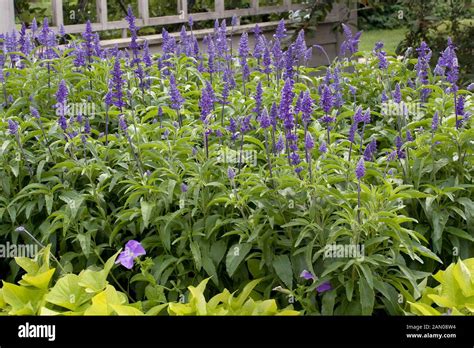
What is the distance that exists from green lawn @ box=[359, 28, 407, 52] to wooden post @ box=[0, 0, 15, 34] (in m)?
8.94

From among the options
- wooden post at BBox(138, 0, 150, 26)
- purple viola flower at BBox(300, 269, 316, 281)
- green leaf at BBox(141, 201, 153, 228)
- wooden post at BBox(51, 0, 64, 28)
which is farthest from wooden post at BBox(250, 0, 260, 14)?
purple viola flower at BBox(300, 269, 316, 281)

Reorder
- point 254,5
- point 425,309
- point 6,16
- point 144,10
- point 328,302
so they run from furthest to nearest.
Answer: point 254,5 < point 144,10 < point 6,16 < point 328,302 < point 425,309

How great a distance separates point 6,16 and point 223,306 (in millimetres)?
4872

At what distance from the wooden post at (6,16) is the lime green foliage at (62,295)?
4496 mm

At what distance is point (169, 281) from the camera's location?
3.17m

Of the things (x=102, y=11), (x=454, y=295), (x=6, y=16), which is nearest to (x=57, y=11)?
(x=102, y=11)

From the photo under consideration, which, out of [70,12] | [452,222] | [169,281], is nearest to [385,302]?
[452,222]

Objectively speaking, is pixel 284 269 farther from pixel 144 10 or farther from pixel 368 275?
pixel 144 10

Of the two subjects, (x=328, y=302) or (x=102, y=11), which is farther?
(x=102, y=11)

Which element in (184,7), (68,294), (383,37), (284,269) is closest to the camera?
(68,294)

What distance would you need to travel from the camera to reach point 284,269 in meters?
2.92

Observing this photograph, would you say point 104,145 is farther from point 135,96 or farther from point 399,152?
point 399,152

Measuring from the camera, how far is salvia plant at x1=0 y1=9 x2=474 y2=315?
2.79m

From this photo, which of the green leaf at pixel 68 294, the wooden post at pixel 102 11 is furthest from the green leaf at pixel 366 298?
the wooden post at pixel 102 11
